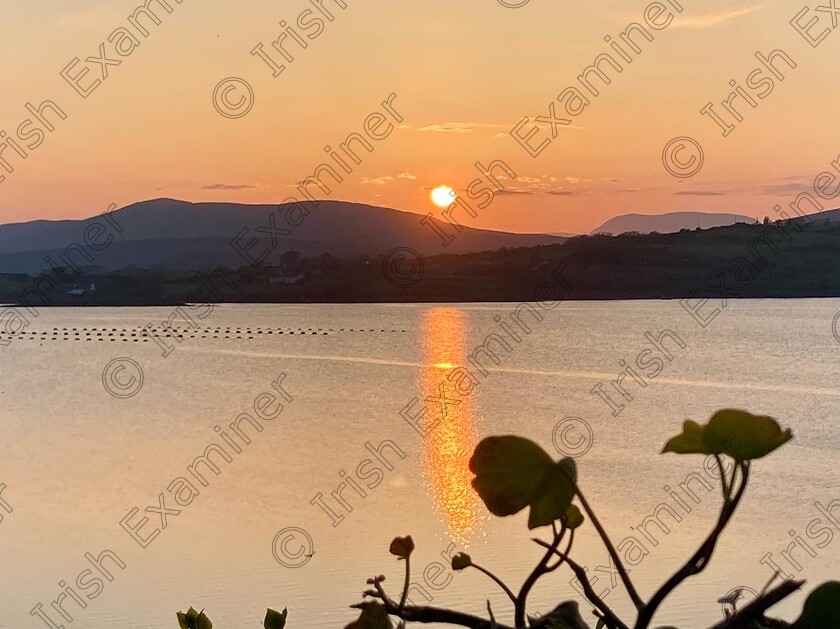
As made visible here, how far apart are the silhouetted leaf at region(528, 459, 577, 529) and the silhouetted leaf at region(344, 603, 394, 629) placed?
0.12 meters

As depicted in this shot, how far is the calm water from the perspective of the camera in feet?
29.0

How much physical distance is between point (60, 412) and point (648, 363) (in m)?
20.6

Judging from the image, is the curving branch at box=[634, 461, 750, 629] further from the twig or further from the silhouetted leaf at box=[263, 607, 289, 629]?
the silhouetted leaf at box=[263, 607, 289, 629]

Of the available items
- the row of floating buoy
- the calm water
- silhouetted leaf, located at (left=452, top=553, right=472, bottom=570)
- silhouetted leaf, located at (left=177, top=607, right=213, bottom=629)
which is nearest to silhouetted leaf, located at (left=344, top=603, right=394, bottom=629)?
silhouetted leaf, located at (left=452, top=553, right=472, bottom=570)

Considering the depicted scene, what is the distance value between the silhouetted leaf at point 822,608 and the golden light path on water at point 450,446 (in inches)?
6.7

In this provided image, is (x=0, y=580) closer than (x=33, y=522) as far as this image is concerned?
Yes

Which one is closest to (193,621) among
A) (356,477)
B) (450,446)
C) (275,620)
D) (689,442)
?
(275,620)

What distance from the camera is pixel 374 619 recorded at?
2.01 feet

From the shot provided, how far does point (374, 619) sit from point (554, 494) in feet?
0.50

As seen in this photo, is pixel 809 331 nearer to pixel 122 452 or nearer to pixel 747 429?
pixel 122 452

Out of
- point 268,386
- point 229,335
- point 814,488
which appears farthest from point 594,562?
point 229,335

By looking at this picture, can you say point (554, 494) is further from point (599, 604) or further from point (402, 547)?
point (402, 547)

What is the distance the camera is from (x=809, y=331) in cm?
5344

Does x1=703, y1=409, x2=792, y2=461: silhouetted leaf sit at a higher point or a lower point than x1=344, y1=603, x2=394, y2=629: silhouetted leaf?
higher
